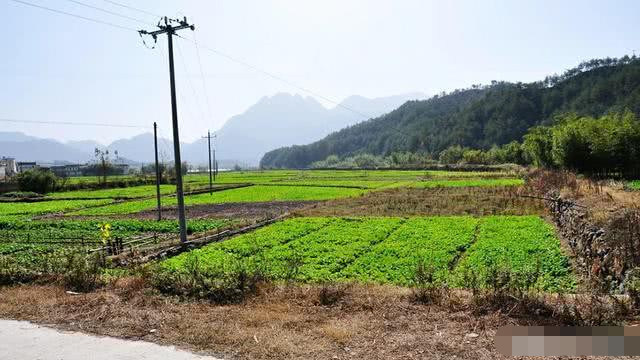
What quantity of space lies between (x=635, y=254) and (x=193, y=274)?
1135 cm

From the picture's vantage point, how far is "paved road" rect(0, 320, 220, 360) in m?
8.13

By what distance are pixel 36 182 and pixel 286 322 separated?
3453 inches

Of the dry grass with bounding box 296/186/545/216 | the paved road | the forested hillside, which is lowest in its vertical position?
the dry grass with bounding box 296/186/545/216

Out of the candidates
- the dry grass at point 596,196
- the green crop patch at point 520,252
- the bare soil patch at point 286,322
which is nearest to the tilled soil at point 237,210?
the green crop patch at point 520,252

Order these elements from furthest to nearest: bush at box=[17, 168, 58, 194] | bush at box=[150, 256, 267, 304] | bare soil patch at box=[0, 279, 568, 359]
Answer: bush at box=[17, 168, 58, 194] < bush at box=[150, 256, 267, 304] < bare soil patch at box=[0, 279, 568, 359]

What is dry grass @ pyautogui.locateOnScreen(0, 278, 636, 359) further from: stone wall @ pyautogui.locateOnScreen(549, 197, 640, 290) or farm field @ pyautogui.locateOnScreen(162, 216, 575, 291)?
stone wall @ pyautogui.locateOnScreen(549, 197, 640, 290)

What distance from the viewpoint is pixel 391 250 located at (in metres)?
22.0

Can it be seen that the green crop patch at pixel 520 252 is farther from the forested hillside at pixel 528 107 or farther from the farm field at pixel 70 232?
the forested hillside at pixel 528 107

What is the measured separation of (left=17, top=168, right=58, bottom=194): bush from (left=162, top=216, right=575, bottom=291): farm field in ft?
221

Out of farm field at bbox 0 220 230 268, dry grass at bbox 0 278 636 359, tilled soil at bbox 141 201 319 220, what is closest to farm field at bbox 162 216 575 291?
dry grass at bbox 0 278 636 359

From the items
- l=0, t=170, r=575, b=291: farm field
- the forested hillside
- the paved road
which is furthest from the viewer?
the forested hillside

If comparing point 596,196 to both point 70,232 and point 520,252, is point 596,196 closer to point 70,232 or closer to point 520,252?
point 520,252

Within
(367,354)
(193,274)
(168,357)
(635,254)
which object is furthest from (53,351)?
(635,254)

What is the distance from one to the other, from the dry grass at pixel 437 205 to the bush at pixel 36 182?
5877cm
